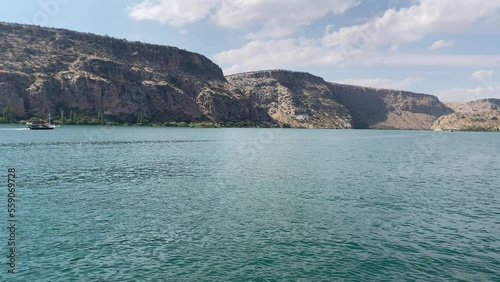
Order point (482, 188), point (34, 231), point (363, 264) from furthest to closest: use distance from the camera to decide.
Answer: point (482, 188)
point (34, 231)
point (363, 264)

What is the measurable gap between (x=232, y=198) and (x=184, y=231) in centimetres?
1812

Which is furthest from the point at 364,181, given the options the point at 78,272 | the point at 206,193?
the point at 78,272

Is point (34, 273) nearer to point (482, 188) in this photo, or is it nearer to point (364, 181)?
point (364, 181)

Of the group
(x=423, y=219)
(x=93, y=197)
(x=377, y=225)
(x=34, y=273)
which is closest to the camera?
(x=34, y=273)

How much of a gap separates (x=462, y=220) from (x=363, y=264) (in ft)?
77.9

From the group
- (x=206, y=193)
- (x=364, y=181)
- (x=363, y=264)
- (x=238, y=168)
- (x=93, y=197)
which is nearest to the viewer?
(x=363, y=264)

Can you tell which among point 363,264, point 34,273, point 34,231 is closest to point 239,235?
point 363,264

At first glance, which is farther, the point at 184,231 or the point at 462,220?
the point at 462,220

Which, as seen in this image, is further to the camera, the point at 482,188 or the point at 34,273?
the point at 482,188

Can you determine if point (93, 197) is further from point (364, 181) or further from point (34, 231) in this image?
point (364, 181)

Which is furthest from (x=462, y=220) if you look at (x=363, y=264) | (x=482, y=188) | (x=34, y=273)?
(x=34, y=273)

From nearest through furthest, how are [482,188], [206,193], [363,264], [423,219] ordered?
[363,264], [423,219], [206,193], [482,188]

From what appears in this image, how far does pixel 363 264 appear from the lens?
34.7m

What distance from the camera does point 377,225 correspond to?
154 ft
